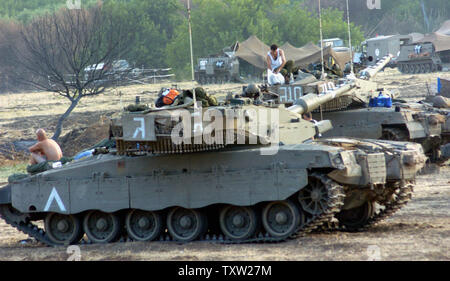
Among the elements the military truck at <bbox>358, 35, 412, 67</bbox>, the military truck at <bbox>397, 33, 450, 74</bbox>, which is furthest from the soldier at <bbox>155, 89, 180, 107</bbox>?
the military truck at <bbox>358, 35, 412, 67</bbox>

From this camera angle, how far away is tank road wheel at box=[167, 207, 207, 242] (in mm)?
13672

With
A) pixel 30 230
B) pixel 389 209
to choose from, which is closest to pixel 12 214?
pixel 30 230

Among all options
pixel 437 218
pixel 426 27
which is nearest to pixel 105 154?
pixel 437 218

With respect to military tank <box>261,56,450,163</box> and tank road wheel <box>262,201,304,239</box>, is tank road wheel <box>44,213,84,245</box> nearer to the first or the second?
tank road wheel <box>262,201,304,239</box>

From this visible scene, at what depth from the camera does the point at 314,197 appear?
1268 centimetres

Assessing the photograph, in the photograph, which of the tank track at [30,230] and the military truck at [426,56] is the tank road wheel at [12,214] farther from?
the military truck at [426,56]

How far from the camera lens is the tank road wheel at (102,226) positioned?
47.0 ft

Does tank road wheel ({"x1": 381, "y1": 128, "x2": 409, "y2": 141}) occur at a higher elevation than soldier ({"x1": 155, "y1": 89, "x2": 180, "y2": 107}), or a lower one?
lower

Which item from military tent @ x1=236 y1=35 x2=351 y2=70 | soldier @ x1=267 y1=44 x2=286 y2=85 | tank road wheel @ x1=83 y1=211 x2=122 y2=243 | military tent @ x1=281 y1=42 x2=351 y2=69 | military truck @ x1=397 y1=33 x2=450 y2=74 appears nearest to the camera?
tank road wheel @ x1=83 y1=211 x2=122 y2=243

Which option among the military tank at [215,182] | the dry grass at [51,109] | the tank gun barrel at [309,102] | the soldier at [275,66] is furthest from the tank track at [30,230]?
the dry grass at [51,109]

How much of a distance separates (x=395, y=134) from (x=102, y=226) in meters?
8.78

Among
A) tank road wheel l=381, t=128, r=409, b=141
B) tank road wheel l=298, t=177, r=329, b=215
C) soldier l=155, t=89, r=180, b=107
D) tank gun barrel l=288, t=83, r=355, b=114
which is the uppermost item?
soldier l=155, t=89, r=180, b=107

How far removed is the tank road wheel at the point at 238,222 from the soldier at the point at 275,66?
23.4 ft

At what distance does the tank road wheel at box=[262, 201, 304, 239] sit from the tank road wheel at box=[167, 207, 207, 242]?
108 centimetres
